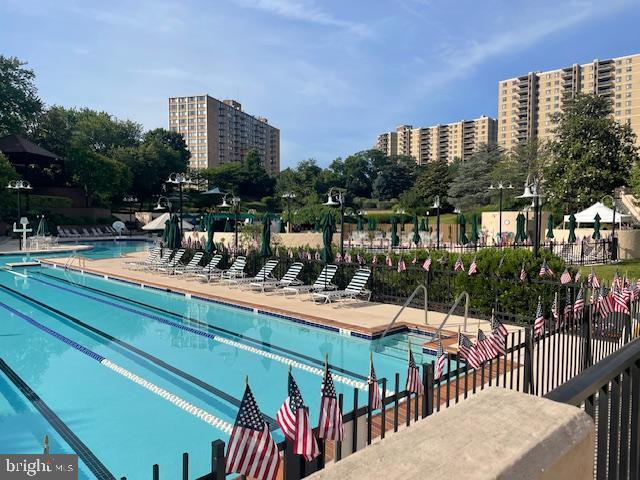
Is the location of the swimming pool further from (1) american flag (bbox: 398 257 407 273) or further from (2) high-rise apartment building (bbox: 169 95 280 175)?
(2) high-rise apartment building (bbox: 169 95 280 175)

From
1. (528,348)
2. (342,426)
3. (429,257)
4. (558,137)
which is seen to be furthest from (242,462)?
(558,137)

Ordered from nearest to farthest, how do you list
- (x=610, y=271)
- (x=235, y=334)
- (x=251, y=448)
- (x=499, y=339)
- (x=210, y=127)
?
(x=251, y=448)
(x=499, y=339)
(x=235, y=334)
(x=610, y=271)
(x=210, y=127)

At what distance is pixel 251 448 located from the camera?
254cm

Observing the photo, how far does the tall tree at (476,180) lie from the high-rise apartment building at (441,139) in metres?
61.9

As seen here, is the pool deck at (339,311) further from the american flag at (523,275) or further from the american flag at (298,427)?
the american flag at (298,427)

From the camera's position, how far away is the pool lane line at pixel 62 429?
5347 millimetres

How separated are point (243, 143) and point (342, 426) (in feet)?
433

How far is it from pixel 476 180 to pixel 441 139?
84291 millimetres

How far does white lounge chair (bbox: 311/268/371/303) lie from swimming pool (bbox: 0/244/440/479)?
1.81 metres

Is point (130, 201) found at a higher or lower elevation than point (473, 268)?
higher

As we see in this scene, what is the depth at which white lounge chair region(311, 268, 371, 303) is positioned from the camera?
12.7 m

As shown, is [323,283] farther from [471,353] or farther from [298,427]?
[298,427]

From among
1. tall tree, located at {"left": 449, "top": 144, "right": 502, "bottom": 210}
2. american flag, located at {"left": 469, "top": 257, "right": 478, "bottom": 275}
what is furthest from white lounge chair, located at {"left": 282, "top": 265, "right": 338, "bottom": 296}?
tall tree, located at {"left": 449, "top": 144, "right": 502, "bottom": 210}

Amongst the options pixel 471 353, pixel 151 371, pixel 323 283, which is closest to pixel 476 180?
pixel 323 283
